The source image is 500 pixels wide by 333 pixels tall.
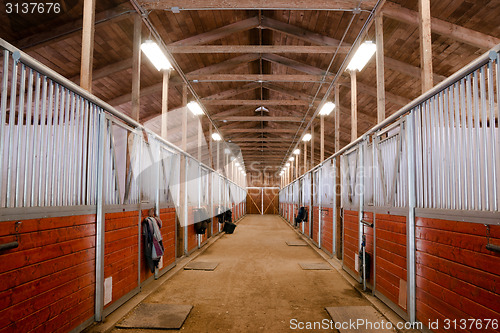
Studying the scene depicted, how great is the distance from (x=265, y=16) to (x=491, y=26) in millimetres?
3634

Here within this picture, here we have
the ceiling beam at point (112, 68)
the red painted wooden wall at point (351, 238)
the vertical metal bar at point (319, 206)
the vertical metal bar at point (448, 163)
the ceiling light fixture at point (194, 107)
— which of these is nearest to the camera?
the vertical metal bar at point (448, 163)

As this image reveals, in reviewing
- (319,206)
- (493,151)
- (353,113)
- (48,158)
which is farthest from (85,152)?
(319,206)

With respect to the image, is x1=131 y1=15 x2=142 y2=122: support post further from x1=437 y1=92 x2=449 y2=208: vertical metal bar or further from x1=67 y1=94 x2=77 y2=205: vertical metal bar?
x1=437 y1=92 x2=449 y2=208: vertical metal bar

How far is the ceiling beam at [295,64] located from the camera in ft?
24.3

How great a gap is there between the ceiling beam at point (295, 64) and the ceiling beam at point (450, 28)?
9.09 ft

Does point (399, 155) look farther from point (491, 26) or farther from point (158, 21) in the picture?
point (158, 21)

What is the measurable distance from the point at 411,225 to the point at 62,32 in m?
5.30

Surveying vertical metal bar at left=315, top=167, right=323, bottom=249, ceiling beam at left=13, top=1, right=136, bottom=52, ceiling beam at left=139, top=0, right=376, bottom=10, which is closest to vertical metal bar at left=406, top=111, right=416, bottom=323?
ceiling beam at left=139, top=0, right=376, bottom=10

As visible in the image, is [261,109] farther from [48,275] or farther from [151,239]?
[48,275]

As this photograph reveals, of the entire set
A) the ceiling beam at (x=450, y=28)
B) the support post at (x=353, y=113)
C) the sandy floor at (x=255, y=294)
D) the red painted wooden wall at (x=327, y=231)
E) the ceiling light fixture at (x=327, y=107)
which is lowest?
the sandy floor at (x=255, y=294)

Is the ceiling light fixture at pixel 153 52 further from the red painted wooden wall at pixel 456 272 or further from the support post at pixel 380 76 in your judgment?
the red painted wooden wall at pixel 456 272

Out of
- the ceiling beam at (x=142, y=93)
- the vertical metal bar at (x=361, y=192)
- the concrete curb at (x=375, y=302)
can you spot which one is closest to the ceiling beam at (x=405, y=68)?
the vertical metal bar at (x=361, y=192)

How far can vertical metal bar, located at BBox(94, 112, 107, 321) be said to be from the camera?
9.83 feet

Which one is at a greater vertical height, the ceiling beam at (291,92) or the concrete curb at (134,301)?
the ceiling beam at (291,92)
